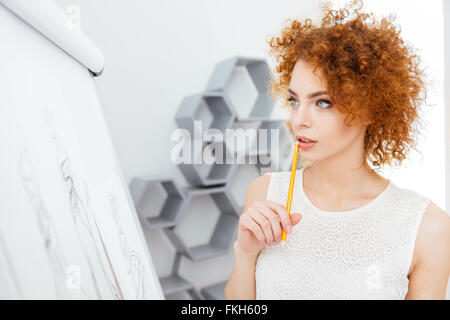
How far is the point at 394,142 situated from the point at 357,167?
0.17 metres

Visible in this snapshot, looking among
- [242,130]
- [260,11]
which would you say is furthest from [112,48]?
[260,11]

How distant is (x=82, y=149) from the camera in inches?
23.3

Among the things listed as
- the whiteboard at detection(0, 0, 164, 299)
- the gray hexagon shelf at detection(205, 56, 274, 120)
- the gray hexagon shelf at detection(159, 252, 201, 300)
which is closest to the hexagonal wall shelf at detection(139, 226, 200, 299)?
Result: the gray hexagon shelf at detection(159, 252, 201, 300)

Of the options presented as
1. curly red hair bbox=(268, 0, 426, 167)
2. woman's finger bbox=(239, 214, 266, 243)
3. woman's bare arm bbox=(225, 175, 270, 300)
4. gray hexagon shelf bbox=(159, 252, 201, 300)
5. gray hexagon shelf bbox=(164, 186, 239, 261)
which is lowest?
gray hexagon shelf bbox=(159, 252, 201, 300)

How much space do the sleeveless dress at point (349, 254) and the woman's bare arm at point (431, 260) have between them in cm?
2

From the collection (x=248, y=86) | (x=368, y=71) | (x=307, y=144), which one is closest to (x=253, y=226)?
(x=307, y=144)

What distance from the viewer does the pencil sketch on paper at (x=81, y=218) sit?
0.45 m

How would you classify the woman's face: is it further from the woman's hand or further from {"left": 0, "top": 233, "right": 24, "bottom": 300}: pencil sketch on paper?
{"left": 0, "top": 233, "right": 24, "bottom": 300}: pencil sketch on paper

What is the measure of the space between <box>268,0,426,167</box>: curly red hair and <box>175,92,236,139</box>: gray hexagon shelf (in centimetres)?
68

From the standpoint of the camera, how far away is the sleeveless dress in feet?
2.72

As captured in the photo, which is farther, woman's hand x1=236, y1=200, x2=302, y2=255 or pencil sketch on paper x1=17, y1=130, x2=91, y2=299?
woman's hand x1=236, y1=200, x2=302, y2=255

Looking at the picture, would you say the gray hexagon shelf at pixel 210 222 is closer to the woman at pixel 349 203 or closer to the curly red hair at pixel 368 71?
the woman at pixel 349 203

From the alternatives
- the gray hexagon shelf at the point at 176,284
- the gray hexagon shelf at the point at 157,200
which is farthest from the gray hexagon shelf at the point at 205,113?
the gray hexagon shelf at the point at 176,284

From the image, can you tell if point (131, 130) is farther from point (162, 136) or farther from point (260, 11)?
point (260, 11)
